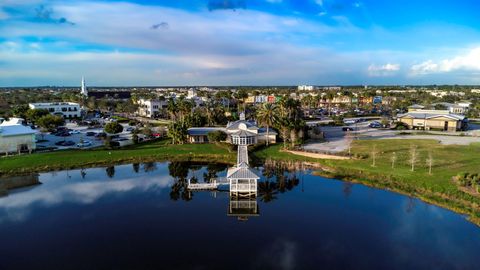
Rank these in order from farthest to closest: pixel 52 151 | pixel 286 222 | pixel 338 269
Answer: pixel 52 151, pixel 286 222, pixel 338 269

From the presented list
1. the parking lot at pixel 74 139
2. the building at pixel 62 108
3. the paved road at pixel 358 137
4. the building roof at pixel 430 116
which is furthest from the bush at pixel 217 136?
the building at pixel 62 108

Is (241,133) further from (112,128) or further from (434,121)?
(434,121)

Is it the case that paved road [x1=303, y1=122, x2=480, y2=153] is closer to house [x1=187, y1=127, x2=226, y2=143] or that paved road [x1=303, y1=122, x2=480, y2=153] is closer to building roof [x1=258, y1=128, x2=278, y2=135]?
building roof [x1=258, y1=128, x2=278, y2=135]

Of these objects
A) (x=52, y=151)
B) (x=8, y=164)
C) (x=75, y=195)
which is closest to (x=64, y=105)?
(x=52, y=151)

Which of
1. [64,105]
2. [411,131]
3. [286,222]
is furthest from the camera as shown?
[64,105]

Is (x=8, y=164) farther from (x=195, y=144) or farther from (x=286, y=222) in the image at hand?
(x=286, y=222)

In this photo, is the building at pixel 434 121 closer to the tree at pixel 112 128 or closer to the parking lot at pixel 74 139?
the parking lot at pixel 74 139

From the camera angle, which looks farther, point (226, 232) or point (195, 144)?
point (195, 144)

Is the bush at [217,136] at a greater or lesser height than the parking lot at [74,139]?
greater
